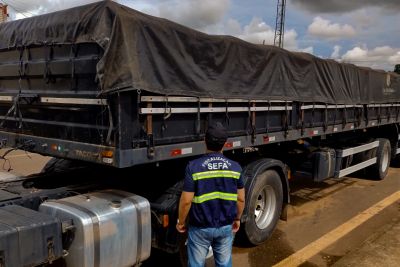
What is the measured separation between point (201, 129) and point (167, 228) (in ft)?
3.48

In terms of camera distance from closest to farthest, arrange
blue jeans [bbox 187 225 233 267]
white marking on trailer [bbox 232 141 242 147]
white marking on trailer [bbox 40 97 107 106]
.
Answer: blue jeans [bbox 187 225 233 267]
white marking on trailer [bbox 40 97 107 106]
white marking on trailer [bbox 232 141 242 147]

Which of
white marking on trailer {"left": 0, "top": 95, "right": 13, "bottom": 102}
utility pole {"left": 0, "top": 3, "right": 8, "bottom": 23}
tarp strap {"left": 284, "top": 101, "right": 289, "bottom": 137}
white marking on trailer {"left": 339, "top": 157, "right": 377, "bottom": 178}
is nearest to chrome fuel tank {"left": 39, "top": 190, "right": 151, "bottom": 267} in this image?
white marking on trailer {"left": 0, "top": 95, "right": 13, "bottom": 102}

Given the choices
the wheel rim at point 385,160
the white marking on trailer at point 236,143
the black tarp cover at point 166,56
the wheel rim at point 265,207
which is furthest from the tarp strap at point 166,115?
the wheel rim at point 385,160

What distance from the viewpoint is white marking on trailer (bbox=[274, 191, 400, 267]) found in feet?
17.0

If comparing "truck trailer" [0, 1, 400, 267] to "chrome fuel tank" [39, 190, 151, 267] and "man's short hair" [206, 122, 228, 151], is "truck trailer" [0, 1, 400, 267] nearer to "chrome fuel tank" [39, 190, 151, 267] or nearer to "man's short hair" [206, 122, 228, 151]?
"chrome fuel tank" [39, 190, 151, 267]

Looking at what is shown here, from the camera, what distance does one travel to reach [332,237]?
236 inches

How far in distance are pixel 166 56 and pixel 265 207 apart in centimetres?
263

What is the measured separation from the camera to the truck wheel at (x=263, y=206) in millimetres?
5121

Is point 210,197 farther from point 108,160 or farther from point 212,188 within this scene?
point 108,160

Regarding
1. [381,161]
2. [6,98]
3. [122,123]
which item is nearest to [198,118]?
[122,123]

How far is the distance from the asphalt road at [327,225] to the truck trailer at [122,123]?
40 cm

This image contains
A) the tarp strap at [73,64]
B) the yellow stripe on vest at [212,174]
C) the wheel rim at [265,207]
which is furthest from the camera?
the wheel rim at [265,207]

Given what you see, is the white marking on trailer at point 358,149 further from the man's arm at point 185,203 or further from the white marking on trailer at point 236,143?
the man's arm at point 185,203

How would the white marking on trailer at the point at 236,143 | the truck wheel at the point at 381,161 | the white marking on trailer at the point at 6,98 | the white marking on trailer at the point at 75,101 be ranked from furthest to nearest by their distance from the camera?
the truck wheel at the point at 381,161
the white marking on trailer at the point at 236,143
the white marking on trailer at the point at 6,98
the white marking on trailer at the point at 75,101
